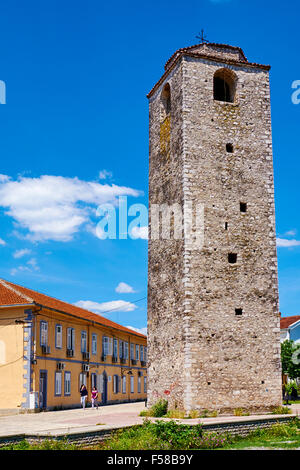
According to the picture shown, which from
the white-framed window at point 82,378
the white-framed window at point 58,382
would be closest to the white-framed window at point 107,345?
the white-framed window at point 82,378

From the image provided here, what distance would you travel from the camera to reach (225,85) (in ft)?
78.1

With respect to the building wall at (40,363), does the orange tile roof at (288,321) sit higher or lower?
higher

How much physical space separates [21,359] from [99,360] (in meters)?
10.3

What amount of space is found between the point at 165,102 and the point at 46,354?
13.9m

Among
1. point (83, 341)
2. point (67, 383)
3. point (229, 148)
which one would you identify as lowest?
point (67, 383)

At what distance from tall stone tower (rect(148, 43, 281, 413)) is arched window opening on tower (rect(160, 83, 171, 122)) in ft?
1.31

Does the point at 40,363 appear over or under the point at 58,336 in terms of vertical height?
under

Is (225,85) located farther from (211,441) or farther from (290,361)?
(290,361)

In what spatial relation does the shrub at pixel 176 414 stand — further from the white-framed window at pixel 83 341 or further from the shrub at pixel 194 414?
the white-framed window at pixel 83 341

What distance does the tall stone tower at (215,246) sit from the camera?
64.7 ft

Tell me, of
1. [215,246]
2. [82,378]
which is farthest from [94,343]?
[215,246]

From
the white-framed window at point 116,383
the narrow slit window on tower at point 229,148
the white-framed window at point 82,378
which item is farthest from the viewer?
the white-framed window at point 116,383

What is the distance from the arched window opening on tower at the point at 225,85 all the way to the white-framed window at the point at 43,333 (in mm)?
14096
